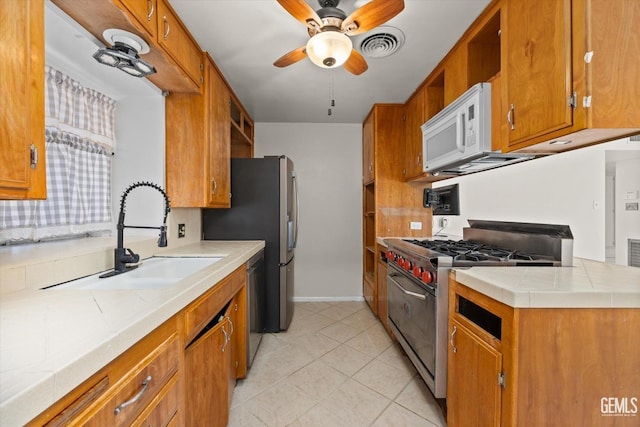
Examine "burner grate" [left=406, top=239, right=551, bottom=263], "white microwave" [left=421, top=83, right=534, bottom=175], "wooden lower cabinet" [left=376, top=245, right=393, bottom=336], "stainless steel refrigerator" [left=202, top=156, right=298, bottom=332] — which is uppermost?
"white microwave" [left=421, top=83, right=534, bottom=175]

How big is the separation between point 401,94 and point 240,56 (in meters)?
1.60

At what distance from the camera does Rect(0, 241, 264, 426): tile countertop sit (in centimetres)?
45

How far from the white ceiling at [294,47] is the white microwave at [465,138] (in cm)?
48

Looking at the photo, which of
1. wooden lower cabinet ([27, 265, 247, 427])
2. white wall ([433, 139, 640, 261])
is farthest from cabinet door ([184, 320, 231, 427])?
white wall ([433, 139, 640, 261])

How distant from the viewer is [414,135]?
8.79 ft

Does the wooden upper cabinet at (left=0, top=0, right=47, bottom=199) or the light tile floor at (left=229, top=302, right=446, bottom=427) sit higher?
the wooden upper cabinet at (left=0, top=0, right=47, bottom=199)

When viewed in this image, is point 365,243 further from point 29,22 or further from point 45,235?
point 29,22

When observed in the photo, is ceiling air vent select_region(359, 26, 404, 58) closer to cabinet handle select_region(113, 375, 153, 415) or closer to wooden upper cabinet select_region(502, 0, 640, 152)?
wooden upper cabinet select_region(502, 0, 640, 152)

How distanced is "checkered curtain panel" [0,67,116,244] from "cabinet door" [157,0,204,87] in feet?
1.87

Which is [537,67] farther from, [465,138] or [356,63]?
[356,63]

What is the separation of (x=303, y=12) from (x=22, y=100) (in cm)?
119

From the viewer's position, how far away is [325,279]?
3.68m

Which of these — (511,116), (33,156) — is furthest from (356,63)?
(33,156)

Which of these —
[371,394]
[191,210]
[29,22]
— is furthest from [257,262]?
[29,22]
